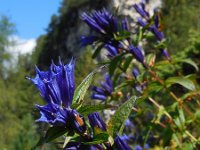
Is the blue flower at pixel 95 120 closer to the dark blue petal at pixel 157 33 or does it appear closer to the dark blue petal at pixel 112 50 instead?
the dark blue petal at pixel 112 50

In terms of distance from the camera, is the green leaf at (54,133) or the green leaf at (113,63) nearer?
the green leaf at (54,133)

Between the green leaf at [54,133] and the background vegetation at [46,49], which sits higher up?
the background vegetation at [46,49]

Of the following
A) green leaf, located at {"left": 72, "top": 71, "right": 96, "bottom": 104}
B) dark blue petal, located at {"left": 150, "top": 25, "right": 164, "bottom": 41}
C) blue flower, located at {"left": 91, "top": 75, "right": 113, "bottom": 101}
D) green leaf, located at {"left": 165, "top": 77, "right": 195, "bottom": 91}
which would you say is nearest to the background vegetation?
blue flower, located at {"left": 91, "top": 75, "right": 113, "bottom": 101}

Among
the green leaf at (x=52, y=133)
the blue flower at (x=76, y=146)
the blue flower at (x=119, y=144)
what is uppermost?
the green leaf at (x=52, y=133)

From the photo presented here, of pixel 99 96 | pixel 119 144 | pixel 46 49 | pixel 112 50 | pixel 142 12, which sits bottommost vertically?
pixel 119 144

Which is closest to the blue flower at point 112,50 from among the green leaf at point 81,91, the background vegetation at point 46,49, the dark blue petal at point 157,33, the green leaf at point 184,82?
the dark blue petal at point 157,33

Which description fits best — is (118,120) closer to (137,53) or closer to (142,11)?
(137,53)

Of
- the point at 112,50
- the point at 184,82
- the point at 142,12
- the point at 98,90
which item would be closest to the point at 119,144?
the point at 184,82

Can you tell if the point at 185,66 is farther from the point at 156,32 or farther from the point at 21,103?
the point at 21,103

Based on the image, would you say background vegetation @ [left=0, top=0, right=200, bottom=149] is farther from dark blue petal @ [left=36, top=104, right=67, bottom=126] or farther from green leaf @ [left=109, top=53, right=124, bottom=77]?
dark blue petal @ [left=36, top=104, right=67, bottom=126]
